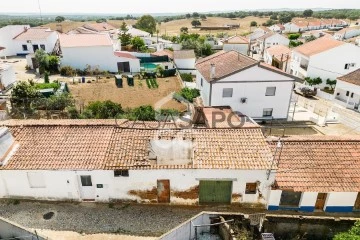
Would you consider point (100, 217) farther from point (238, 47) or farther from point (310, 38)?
point (310, 38)

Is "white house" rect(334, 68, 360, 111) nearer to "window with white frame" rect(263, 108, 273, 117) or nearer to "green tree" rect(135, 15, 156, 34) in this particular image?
"window with white frame" rect(263, 108, 273, 117)

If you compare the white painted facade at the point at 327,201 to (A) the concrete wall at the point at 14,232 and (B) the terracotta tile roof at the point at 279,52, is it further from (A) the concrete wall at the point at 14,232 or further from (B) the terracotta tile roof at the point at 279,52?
(B) the terracotta tile roof at the point at 279,52

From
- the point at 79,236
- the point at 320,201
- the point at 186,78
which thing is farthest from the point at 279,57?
the point at 79,236

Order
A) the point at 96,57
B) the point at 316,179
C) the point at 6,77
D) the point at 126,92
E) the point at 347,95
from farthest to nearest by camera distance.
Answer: the point at 96,57, the point at 126,92, the point at 347,95, the point at 6,77, the point at 316,179

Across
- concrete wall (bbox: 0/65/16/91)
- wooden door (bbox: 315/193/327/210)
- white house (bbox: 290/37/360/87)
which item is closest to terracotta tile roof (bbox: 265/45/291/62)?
white house (bbox: 290/37/360/87)

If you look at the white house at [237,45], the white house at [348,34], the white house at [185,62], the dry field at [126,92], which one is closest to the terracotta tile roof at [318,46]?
the white house at [185,62]

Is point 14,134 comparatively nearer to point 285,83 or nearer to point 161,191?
point 161,191

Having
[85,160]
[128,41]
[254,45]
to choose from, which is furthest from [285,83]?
[254,45]
